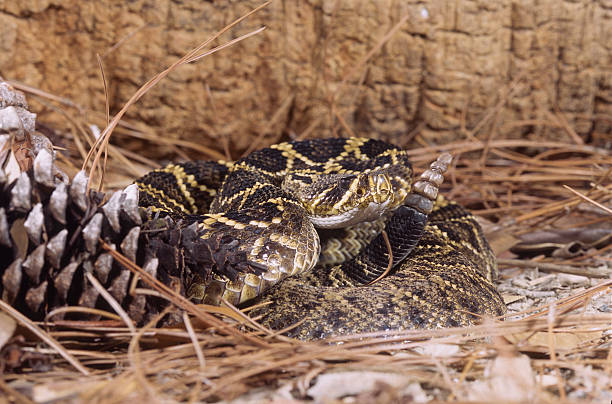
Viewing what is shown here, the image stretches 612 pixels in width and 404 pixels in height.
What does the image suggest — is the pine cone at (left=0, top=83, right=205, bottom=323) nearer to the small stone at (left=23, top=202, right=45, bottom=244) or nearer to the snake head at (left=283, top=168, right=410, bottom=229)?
the small stone at (left=23, top=202, right=45, bottom=244)

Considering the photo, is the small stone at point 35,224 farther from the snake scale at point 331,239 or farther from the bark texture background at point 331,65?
the bark texture background at point 331,65

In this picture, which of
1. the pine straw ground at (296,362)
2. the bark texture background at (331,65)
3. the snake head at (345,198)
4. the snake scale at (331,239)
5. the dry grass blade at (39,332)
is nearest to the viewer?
the pine straw ground at (296,362)

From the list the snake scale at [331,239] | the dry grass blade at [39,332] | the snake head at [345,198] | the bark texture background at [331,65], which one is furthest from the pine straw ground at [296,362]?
the bark texture background at [331,65]

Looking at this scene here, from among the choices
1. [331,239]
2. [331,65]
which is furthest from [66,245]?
[331,65]

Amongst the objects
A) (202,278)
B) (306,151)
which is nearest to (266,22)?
(306,151)

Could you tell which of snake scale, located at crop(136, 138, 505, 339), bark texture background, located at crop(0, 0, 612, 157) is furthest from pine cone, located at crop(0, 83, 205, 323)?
bark texture background, located at crop(0, 0, 612, 157)
